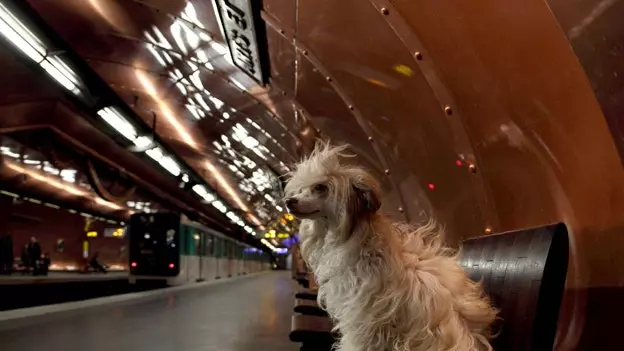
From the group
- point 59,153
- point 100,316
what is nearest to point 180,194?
point 59,153

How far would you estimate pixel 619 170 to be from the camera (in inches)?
83.8

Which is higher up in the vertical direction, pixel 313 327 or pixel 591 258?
pixel 591 258

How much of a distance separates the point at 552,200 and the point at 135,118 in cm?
1047

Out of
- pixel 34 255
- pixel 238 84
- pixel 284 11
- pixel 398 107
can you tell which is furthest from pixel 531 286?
pixel 34 255

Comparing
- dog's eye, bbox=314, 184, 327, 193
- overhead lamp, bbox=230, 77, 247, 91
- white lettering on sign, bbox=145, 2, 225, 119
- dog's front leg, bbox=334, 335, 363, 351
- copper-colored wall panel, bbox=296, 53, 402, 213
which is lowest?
dog's front leg, bbox=334, 335, 363, 351

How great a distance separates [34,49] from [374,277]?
7.42 metres

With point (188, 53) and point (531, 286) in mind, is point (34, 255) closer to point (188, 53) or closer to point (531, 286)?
point (188, 53)

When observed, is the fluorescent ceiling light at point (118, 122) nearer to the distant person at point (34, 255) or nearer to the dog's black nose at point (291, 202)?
the dog's black nose at point (291, 202)

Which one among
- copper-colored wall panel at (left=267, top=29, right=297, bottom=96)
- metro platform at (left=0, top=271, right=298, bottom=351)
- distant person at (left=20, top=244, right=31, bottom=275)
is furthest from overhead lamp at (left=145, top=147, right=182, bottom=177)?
distant person at (left=20, top=244, right=31, bottom=275)

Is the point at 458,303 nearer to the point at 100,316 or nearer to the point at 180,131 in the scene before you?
the point at 100,316

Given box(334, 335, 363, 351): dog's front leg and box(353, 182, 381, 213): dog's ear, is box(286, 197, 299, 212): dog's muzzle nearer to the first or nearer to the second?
box(353, 182, 381, 213): dog's ear

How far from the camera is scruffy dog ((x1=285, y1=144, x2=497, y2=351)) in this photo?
6.48ft

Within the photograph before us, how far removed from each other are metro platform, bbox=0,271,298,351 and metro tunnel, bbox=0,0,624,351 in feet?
0.19

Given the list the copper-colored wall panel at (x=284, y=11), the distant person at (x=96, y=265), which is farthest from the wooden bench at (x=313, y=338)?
the distant person at (x=96, y=265)
